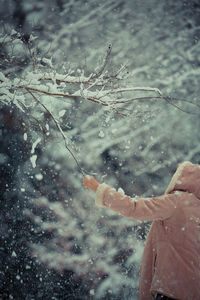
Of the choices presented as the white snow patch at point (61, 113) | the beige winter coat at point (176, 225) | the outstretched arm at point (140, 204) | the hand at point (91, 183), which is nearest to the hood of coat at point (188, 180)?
the beige winter coat at point (176, 225)

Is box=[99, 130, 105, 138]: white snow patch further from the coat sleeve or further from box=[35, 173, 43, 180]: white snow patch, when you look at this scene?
the coat sleeve

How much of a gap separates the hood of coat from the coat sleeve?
94mm

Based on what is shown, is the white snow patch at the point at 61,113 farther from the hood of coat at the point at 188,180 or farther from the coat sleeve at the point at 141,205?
the hood of coat at the point at 188,180

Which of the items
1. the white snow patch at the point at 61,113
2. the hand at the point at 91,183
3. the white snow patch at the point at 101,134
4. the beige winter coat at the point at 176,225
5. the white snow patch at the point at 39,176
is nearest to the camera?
the beige winter coat at the point at 176,225

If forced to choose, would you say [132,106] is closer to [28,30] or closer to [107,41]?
[107,41]

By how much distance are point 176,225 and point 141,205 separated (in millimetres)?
387

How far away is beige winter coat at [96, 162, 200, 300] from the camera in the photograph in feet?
6.50

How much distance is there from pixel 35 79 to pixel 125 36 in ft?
13.3

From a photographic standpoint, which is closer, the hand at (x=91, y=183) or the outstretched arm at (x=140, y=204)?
the outstretched arm at (x=140, y=204)

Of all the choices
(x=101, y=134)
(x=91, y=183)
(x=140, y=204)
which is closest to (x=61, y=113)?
(x=101, y=134)

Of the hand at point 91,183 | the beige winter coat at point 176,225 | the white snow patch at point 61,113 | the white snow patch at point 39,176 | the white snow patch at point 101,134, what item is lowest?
the white snow patch at point 39,176

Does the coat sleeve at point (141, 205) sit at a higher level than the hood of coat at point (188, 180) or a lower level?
lower

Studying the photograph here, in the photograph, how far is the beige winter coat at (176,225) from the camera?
6.50 ft

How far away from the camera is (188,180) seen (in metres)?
2.05
